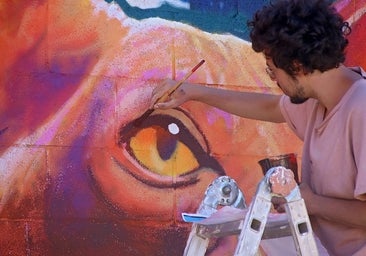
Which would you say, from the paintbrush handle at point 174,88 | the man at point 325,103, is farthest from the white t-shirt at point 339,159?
the paintbrush handle at point 174,88

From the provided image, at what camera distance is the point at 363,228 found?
9.81 ft

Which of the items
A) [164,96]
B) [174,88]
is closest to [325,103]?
[174,88]

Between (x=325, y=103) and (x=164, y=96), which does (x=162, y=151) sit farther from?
(x=325, y=103)

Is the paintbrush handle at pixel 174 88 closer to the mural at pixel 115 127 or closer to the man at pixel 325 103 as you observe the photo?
the mural at pixel 115 127

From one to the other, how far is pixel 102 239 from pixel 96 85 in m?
0.72

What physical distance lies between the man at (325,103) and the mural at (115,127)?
3.93 ft

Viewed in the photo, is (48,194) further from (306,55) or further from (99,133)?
(306,55)

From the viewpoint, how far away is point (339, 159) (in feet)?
9.89

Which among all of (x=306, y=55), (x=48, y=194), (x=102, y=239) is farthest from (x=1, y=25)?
(x=306, y=55)

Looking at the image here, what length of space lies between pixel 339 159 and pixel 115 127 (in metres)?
1.46

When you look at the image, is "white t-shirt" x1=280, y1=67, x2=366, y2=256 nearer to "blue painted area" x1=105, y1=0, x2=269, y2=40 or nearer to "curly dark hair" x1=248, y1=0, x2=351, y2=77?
"curly dark hair" x1=248, y1=0, x2=351, y2=77

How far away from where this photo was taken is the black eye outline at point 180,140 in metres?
4.22

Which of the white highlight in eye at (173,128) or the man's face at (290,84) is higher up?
the man's face at (290,84)

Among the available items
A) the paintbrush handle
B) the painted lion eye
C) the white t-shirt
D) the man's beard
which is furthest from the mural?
the man's beard
